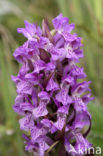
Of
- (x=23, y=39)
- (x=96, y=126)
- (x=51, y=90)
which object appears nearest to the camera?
(x=51, y=90)

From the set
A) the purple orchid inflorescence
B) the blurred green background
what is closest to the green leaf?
the blurred green background

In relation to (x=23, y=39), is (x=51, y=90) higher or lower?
lower

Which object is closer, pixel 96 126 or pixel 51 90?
pixel 51 90

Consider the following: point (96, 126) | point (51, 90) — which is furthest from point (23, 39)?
point (51, 90)

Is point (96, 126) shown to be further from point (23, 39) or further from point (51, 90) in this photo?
point (23, 39)

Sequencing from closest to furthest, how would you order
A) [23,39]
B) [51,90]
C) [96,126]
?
[51,90] → [96,126] → [23,39]

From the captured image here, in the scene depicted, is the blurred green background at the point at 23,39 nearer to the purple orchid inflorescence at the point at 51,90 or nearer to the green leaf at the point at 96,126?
the green leaf at the point at 96,126

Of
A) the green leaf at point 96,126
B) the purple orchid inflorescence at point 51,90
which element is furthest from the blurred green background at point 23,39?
the purple orchid inflorescence at point 51,90
